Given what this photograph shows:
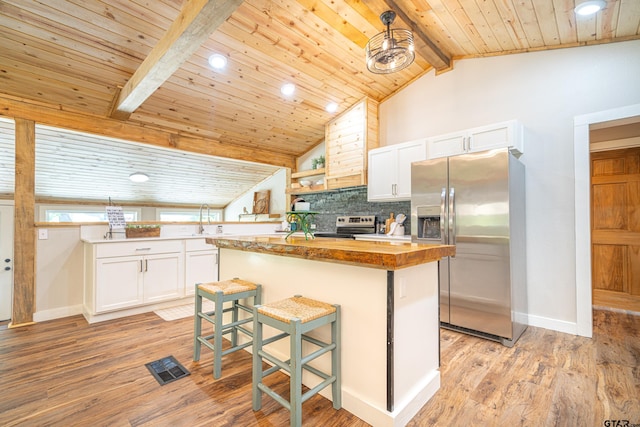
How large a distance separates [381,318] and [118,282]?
126 inches

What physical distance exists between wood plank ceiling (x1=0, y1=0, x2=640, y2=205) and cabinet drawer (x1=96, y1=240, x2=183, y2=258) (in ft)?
5.14

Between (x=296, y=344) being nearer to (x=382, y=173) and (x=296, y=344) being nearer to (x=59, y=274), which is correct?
(x=382, y=173)

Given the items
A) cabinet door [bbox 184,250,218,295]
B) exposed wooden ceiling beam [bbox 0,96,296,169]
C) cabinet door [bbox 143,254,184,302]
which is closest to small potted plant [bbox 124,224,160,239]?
cabinet door [bbox 143,254,184,302]

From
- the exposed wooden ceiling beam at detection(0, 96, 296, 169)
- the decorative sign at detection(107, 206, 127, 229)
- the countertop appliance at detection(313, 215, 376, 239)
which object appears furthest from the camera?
the countertop appliance at detection(313, 215, 376, 239)

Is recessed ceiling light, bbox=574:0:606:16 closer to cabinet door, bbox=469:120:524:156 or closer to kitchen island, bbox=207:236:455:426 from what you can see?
cabinet door, bbox=469:120:524:156

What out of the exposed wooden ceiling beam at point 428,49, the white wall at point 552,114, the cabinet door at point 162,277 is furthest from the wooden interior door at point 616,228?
the cabinet door at point 162,277

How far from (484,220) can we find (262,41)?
9.82ft

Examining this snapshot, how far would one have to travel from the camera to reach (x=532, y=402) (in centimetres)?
179

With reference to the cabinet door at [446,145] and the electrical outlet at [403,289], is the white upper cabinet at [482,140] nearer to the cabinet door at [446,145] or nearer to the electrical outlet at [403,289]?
the cabinet door at [446,145]

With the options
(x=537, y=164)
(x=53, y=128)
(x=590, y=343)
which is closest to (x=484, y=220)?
(x=537, y=164)

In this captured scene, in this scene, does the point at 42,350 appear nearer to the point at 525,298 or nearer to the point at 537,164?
the point at 525,298

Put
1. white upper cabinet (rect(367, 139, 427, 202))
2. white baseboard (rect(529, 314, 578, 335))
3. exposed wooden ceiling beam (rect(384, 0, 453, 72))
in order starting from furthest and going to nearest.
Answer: white upper cabinet (rect(367, 139, 427, 202))
white baseboard (rect(529, 314, 578, 335))
exposed wooden ceiling beam (rect(384, 0, 453, 72))

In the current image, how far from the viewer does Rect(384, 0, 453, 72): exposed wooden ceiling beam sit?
278cm

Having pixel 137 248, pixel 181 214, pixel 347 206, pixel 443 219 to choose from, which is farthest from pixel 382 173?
pixel 181 214
